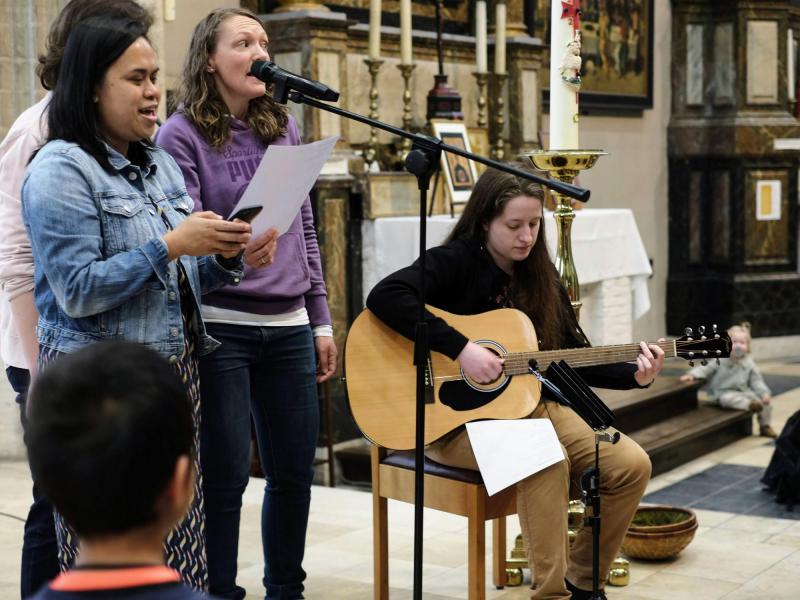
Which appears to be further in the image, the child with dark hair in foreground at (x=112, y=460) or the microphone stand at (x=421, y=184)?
the microphone stand at (x=421, y=184)

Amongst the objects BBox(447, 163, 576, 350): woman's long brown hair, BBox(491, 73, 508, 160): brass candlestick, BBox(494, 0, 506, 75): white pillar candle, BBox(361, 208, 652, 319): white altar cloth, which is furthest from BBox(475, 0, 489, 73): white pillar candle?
BBox(447, 163, 576, 350): woman's long brown hair

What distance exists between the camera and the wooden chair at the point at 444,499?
3119 mm

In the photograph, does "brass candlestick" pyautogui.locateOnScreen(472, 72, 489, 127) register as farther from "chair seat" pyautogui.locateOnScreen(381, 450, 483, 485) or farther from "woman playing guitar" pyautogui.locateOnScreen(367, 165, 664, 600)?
"chair seat" pyautogui.locateOnScreen(381, 450, 483, 485)

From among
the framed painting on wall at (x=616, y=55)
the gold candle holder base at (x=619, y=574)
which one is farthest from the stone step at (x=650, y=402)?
the framed painting on wall at (x=616, y=55)

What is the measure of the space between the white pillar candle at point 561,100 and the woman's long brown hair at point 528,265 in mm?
190

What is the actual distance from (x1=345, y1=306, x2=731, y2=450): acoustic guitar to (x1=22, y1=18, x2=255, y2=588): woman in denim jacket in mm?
822

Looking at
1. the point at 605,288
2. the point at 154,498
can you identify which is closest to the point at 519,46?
the point at 605,288

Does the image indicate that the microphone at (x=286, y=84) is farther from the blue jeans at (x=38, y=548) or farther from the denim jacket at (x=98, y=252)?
the blue jeans at (x=38, y=548)

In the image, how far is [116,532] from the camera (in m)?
1.29

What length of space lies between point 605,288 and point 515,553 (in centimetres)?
266

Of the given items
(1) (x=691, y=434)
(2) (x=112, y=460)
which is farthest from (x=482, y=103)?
(2) (x=112, y=460)

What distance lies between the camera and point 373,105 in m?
5.86

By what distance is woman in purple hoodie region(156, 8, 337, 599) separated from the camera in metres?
2.89

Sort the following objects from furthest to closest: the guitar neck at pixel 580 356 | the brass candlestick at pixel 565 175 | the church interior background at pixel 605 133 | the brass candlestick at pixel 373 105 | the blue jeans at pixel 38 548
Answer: the brass candlestick at pixel 373 105 → the church interior background at pixel 605 133 → the brass candlestick at pixel 565 175 → the guitar neck at pixel 580 356 → the blue jeans at pixel 38 548
